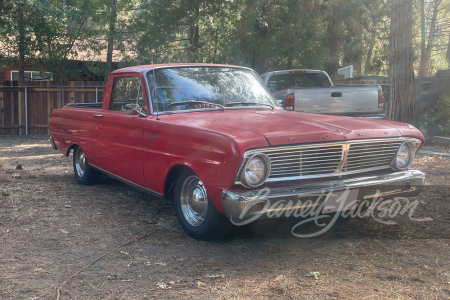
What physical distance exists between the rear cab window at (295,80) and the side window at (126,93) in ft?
21.8

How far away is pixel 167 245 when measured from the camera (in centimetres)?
454

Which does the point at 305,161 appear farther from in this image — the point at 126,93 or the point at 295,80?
the point at 295,80

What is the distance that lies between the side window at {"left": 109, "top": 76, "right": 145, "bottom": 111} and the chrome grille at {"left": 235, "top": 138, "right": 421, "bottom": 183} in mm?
1964

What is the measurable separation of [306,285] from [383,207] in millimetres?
2436

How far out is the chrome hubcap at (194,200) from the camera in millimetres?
4496

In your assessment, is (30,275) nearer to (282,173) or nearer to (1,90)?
(282,173)

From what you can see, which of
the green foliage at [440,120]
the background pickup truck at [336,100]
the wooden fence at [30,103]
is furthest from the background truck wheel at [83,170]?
the wooden fence at [30,103]

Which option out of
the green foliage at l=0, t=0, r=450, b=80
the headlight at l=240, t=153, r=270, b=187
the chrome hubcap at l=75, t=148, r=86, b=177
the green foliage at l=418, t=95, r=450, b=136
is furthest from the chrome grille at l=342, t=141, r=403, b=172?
the green foliage at l=0, t=0, r=450, b=80

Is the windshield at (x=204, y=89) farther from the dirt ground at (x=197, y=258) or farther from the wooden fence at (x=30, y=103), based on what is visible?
the wooden fence at (x=30, y=103)

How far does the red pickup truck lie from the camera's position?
398 centimetres

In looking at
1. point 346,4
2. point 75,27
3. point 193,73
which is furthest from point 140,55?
point 193,73

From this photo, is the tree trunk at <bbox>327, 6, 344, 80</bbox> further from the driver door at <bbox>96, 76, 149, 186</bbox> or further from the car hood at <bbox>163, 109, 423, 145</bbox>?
the car hood at <bbox>163, 109, 423, 145</bbox>

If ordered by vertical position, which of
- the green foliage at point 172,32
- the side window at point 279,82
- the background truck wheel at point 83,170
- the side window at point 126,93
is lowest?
the background truck wheel at point 83,170

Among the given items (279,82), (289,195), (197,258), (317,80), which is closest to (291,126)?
(289,195)
